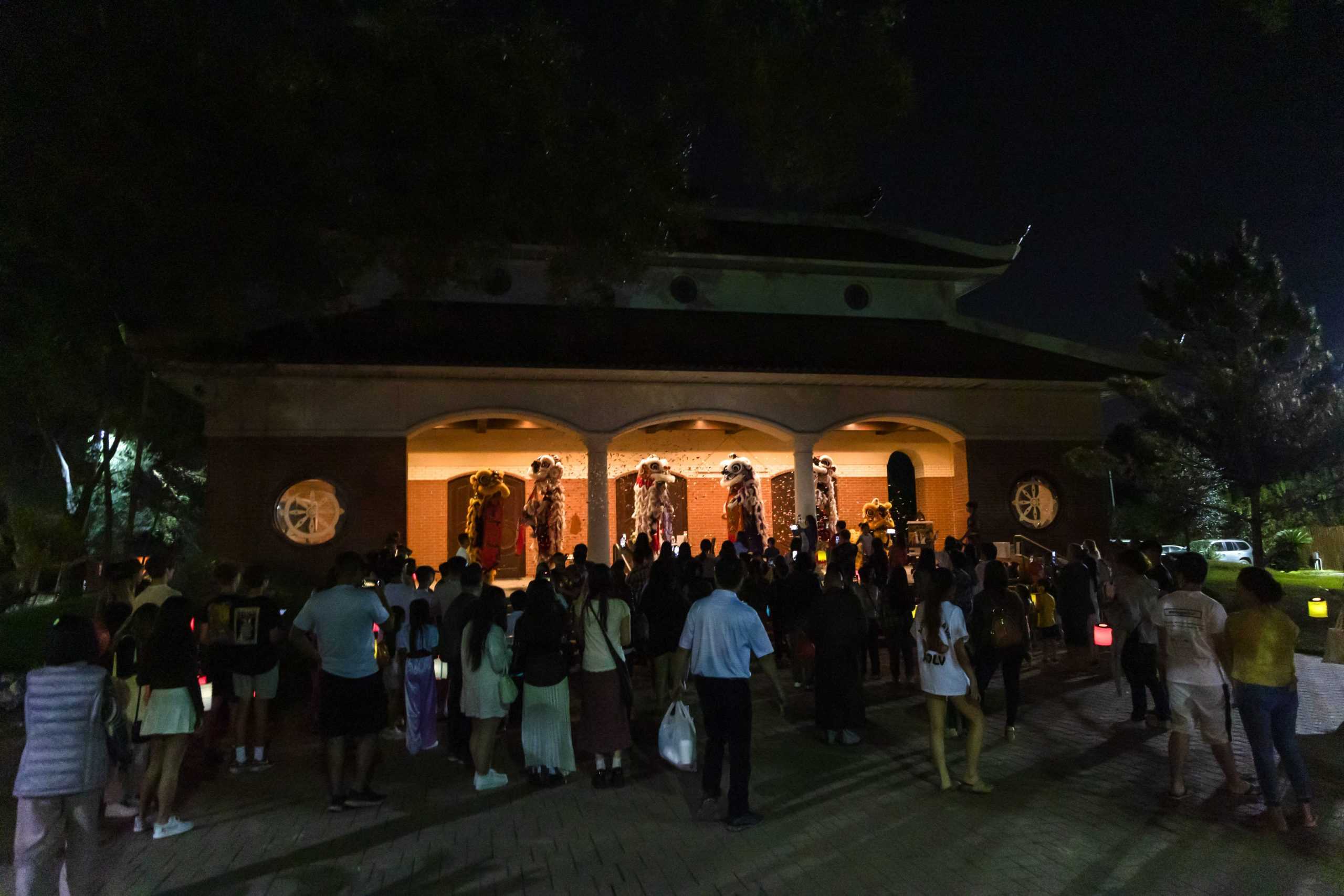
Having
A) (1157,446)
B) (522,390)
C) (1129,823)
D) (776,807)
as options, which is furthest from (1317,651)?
A: (522,390)

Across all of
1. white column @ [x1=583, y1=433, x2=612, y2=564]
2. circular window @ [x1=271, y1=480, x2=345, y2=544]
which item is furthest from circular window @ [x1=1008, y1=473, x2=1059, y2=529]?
circular window @ [x1=271, y1=480, x2=345, y2=544]

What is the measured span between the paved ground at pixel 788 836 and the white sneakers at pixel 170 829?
13 centimetres

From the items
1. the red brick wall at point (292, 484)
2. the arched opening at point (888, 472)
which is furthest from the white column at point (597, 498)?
the arched opening at point (888, 472)

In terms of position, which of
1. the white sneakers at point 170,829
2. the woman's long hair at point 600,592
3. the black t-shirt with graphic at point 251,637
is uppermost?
the woman's long hair at point 600,592

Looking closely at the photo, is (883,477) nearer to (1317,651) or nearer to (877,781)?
(1317,651)

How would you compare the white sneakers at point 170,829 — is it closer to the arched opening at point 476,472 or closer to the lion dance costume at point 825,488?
the arched opening at point 476,472

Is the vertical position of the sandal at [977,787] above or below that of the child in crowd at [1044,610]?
below

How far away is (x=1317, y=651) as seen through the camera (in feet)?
38.2

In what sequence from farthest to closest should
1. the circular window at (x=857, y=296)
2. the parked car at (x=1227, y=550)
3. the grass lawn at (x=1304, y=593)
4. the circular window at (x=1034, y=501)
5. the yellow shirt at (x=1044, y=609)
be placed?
the parked car at (x=1227, y=550), the circular window at (x=857, y=296), the circular window at (x=1034, y=501), the grass lawn at (x=1304, y=593), the yellow shirt at (x=1044, y=609)

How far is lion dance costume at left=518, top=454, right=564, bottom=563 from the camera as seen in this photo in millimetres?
17859

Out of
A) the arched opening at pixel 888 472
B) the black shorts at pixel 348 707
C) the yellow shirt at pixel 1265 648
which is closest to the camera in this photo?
the yellow shirt at pixel 1265 648

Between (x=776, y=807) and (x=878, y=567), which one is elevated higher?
(x=878, y=567)

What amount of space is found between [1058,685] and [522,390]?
9.86m

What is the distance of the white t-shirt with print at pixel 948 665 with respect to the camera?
580 centimetres
